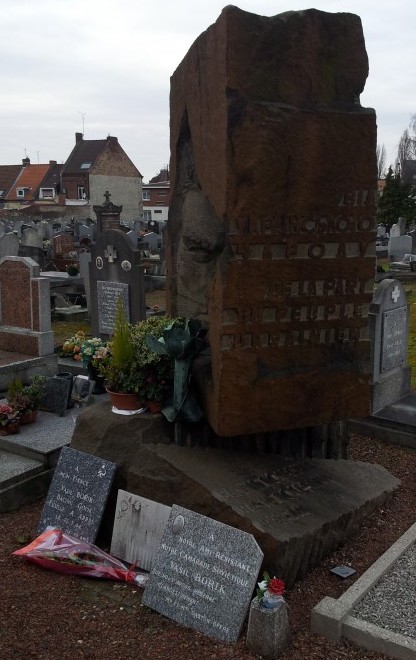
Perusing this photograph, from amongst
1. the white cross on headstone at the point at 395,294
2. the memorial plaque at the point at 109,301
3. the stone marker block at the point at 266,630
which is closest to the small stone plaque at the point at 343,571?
the stone marker block at the point at 266,630

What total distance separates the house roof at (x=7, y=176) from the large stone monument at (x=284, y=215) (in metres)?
56.0

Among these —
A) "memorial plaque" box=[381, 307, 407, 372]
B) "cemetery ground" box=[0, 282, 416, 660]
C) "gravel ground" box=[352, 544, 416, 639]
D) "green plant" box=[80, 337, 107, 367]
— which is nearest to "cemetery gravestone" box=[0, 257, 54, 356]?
"green plant" box=[80, 337, 107, 367]

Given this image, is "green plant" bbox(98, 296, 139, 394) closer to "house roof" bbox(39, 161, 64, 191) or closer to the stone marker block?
the stone marker block

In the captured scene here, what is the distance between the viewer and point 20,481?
5.70m

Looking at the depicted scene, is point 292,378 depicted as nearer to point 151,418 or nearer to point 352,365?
point 352,365

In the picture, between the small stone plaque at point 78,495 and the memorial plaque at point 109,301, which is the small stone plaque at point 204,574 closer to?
the small stone plaque at point 78,495

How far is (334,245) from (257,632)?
255cm

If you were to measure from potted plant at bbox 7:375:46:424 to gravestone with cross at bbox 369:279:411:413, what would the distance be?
372cm

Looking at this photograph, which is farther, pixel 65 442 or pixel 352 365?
pixel 65 442

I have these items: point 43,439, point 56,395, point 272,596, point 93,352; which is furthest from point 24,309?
point 272,596

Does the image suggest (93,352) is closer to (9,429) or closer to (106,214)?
(9,429)

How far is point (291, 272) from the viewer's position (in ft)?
14.7

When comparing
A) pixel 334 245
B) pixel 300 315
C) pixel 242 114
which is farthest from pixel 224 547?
pixel 242 114

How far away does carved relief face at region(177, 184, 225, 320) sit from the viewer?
470 centimetres
